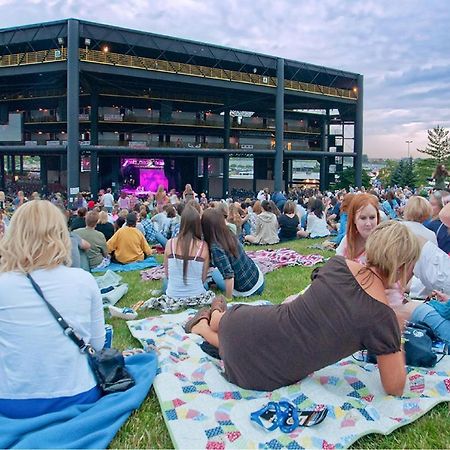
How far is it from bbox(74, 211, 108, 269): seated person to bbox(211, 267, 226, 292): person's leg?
3.00m

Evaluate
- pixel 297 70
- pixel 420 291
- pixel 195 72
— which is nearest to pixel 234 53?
pixel 195 72

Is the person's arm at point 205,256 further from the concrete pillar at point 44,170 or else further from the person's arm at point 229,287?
the concrete pillar at point 44,170

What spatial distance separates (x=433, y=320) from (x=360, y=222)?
1.30 meters

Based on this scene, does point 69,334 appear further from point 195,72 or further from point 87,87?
point 87,87

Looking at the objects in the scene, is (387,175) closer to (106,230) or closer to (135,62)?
(135,62)

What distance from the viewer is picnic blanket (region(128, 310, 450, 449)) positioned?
117 inches

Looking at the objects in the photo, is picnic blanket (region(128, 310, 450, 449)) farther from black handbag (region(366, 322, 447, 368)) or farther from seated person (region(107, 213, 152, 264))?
seated person (region(107, 213, 152, 264))

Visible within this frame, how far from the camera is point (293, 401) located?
326 cm

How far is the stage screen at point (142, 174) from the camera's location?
48219 millimetres

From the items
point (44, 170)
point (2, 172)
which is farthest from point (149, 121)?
point (2, 172)

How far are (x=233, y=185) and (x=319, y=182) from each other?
994 cm

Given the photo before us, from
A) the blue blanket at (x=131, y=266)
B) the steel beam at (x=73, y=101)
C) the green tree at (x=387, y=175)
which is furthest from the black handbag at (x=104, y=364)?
the green tree at (x=387, y=175)

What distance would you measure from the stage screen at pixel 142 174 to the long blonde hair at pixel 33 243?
4565 cm

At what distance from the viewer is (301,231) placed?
13.6 metres
